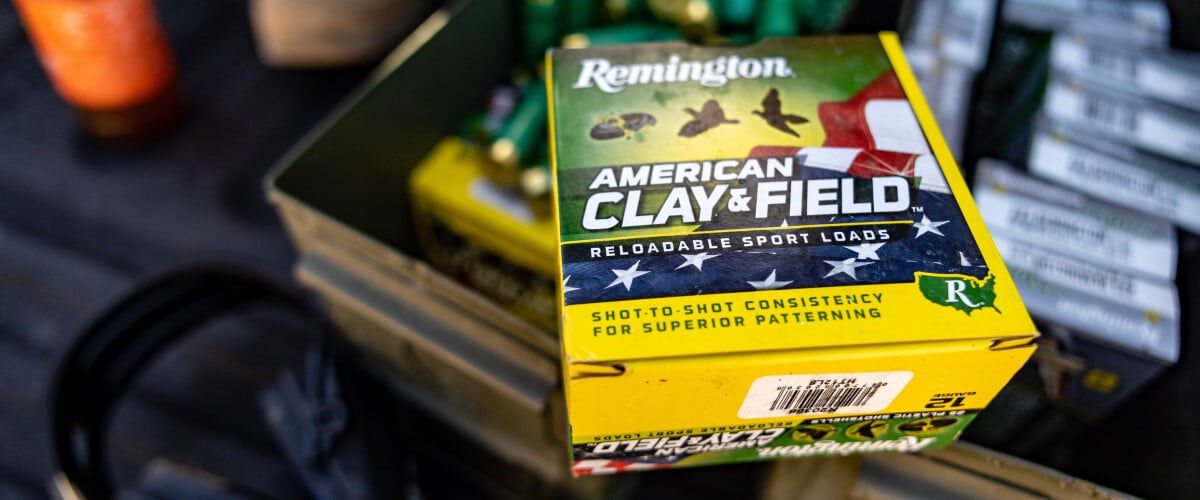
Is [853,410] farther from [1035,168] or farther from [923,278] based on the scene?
[1035,168]

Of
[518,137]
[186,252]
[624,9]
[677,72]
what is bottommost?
[186,252]

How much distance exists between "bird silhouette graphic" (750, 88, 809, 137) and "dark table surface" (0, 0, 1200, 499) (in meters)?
0.62

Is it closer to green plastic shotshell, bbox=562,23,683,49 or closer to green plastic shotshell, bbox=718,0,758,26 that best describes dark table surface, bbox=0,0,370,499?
green plastic shotshell, bbox=562,23,683,49

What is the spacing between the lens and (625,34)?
97cm

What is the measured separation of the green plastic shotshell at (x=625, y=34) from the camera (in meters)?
0.95

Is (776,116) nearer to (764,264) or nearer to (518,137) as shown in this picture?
(764,264)

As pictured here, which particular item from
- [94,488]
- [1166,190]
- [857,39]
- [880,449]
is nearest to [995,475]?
[880,449]

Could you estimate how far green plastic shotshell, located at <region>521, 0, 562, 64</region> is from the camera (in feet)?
3.14

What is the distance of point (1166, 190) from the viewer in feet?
2.72

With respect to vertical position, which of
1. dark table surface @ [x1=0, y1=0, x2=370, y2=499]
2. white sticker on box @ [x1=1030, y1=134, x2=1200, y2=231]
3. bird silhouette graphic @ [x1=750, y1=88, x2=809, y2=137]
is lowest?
dark table surface @ [x1=0, y1=0, x2=370, y2=499]

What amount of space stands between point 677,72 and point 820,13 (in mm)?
455

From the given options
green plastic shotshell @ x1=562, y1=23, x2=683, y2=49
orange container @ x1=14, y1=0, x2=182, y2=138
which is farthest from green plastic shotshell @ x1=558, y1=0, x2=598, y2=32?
orange container @ x1=14, y1=0, x2=182, y2=138

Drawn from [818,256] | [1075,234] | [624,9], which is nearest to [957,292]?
[818,256]

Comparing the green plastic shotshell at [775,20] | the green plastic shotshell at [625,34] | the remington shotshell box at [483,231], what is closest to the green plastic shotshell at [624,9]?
the green plastic shotshell at [625,34]
